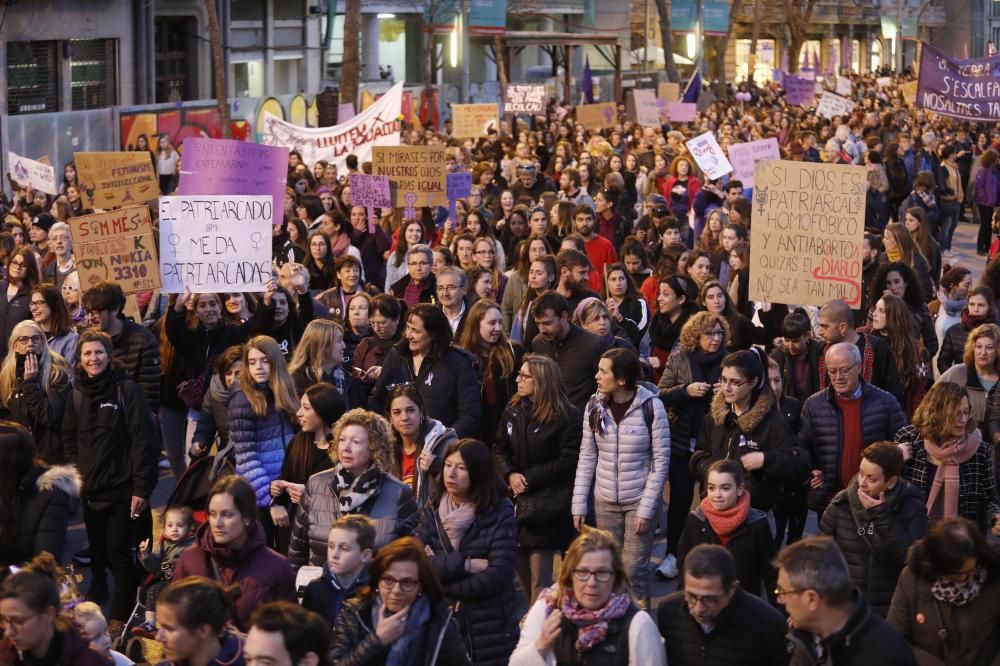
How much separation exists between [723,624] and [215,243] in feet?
19.8

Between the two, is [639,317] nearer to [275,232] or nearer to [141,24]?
[275,232]

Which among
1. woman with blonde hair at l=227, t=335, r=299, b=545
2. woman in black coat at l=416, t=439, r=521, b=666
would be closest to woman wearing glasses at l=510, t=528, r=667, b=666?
woman in black coat at l=416, t=439, r=521, b=666

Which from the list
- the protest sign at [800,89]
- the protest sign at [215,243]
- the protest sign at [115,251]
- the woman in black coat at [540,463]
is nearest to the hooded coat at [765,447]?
the woman in black coat at [540,463]

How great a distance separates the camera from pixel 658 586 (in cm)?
900

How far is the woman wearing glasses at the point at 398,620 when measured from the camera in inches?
216

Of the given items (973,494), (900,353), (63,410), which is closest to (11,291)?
(63,410)

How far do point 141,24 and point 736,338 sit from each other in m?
25.8

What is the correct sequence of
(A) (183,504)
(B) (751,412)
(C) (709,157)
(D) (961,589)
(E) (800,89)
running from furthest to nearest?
(E) (800,89) → (C) (709,157) → (B) (751,412) → (A) (183,504) → (D) (961,589)

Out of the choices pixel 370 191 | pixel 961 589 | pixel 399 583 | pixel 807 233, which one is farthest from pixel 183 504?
pixel 370 191

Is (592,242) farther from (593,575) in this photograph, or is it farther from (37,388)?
(593,575)

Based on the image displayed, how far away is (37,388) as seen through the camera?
8453mm

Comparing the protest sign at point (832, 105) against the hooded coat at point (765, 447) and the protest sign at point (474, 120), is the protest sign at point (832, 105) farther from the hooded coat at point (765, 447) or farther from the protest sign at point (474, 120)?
the hooded coat at point (765, 447)

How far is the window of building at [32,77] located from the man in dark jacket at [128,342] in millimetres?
22034

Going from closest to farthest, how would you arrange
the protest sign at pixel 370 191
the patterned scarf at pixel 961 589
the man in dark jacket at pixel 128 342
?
1. the patterned scarf at pixel 961 589
2. the man in dark jacket at pixel 128 342
3. the protest sign at pixel 370 191
